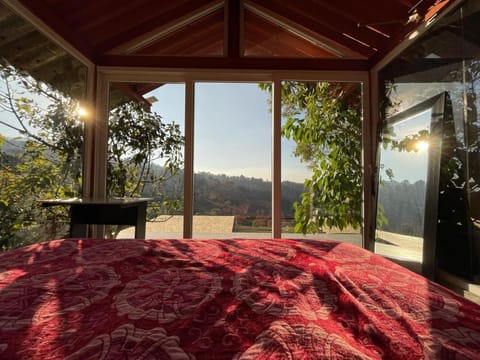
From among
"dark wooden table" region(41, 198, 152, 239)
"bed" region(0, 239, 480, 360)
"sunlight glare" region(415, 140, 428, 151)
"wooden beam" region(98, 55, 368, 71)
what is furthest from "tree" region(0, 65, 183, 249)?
"sunlight glare" region(415, 140, 428, 151)

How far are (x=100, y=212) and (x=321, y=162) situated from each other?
2.26m

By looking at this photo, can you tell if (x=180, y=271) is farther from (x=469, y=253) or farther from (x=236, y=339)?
(x=469, y=253)

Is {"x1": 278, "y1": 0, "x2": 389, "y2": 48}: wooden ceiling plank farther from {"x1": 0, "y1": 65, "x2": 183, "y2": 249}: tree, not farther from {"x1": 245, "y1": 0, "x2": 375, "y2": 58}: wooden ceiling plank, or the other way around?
{"x1": 0, "y1": 65, "x2": 183, "y2": 249}: tree

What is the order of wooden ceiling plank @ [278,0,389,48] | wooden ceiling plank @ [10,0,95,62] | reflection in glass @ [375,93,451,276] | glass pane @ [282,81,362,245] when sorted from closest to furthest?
reflection in glass @ [375,93,451,276] → wooden ceiling plank @ [10,0,95,62] → wooden ceiling plank @ [278,0,389,48] → glass pane @ [282,81,362,245]

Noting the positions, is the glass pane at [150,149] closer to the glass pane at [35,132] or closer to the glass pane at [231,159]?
the glass pane at [231,159]

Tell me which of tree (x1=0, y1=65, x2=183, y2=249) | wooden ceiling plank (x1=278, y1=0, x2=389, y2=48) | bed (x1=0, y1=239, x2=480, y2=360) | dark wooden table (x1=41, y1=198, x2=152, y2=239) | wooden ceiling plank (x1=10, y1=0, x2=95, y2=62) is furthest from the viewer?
wooden ceiling plank (x1=278, y1=0, x2=389, y2=48)

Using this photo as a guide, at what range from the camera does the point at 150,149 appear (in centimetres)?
307

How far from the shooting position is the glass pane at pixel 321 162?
9.84ft

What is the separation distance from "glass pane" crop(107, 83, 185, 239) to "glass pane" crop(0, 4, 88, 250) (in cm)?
38

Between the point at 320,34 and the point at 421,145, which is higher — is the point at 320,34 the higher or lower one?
the higher one

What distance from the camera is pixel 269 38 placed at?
304 centimetres

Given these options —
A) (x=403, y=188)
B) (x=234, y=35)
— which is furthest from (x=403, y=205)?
(x=234, y=35)

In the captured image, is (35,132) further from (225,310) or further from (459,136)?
(459,136)

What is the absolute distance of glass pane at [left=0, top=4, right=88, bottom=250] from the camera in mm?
1928
